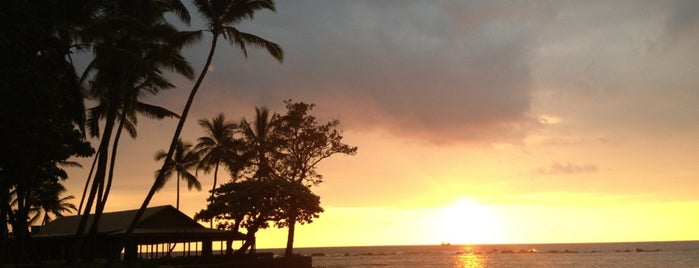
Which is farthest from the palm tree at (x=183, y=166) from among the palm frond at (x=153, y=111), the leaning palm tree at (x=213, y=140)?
the palm frond at (x=153, y=111)

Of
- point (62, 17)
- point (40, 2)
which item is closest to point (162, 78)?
point (62, 17)

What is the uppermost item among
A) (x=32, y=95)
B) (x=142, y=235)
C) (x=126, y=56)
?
(x=126, y=56)

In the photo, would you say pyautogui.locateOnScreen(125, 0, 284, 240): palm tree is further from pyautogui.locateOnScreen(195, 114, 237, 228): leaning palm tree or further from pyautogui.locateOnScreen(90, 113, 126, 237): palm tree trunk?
pyautogui.locateOnScreen(195, 114, 237, 228): leaning palm tree

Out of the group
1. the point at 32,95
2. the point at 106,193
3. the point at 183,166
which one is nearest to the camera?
the point at 32,95

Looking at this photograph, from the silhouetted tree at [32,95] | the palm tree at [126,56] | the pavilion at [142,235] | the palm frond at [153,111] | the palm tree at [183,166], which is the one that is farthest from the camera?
the palm tree at [183,166]

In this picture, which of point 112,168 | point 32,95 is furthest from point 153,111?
point 32,95

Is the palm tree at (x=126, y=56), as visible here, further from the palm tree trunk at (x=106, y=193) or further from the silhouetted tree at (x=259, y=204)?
the silhouetted tree at (x=259, y=204)

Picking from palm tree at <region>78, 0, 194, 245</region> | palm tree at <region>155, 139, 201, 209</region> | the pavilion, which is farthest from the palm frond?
palm tree at <region>155, 139, 201, 209</region>

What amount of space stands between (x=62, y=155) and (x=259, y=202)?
20808 millimetres

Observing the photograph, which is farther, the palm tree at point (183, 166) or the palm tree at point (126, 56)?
the palm tree at point (183, 166)

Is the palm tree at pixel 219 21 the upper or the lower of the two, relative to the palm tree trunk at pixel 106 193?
upper

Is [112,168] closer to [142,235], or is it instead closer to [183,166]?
[142,235]

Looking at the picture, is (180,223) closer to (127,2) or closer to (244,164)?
(244,164)

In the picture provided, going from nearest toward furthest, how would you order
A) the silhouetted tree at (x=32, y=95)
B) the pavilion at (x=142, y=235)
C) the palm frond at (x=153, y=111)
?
1. the silhouetted tree at (x=32, y=95)
2. the palm frond at (x=153, y=111)
3. the pavilion at (x=142, y=235)
